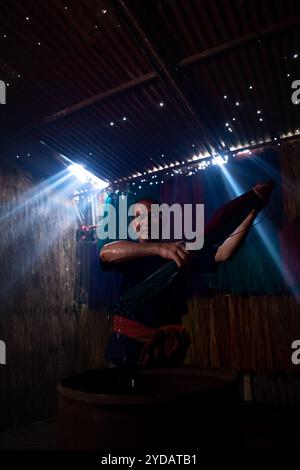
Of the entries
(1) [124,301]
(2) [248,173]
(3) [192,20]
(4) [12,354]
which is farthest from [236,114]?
(4) [12,354]

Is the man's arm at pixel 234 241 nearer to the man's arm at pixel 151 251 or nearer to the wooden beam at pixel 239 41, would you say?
the man's arm at pixel 151 251

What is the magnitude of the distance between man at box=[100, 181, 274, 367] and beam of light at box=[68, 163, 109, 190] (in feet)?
6.05

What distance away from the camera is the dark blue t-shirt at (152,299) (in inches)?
193

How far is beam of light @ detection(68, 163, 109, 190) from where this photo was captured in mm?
6213

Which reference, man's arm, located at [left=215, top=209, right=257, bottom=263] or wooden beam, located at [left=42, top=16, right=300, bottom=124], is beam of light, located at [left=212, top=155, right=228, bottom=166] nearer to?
man's arm, located at [left=215, top=209, right=257, bottom=263]

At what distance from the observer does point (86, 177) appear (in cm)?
659

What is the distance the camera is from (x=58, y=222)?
644 centimetres

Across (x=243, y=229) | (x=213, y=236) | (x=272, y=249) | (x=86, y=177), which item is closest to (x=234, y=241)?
(x=243, y=229)

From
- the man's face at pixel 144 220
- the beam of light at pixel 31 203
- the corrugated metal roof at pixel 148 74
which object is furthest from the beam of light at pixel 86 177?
the man's face at pixel 144 220

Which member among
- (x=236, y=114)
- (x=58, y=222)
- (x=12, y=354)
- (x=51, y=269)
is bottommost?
(x=12, y=354)

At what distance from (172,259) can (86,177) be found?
9.06 ft

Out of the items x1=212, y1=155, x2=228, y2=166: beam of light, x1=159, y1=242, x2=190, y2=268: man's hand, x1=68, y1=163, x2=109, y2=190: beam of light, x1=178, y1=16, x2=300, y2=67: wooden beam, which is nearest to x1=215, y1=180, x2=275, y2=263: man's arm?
x1=159, y1=242, x2=190, y2=268: man's hand

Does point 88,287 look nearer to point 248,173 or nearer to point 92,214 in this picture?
point 92,214

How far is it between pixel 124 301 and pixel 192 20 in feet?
12.7
